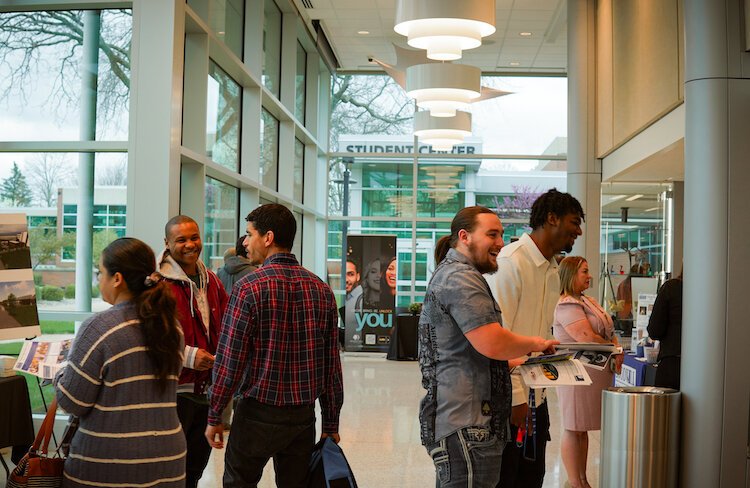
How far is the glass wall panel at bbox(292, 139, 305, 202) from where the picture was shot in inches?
607

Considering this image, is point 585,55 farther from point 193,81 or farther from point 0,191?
point 0,191

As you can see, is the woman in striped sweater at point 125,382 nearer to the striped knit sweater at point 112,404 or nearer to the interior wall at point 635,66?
the striped knit sweater at point 112,404

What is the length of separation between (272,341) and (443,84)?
6.97 m

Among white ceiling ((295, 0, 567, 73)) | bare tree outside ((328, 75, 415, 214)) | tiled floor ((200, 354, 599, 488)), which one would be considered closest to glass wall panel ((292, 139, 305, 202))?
bare tree outside ((328, 75, 415, 214))

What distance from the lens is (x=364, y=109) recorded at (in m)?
17.7

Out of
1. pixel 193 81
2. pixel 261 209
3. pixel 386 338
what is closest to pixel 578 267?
pixel 261 209

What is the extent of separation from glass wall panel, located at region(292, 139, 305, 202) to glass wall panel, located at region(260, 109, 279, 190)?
1.86m

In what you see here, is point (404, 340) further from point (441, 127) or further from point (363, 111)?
point (363, 111)

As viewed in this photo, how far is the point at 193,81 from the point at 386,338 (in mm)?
7548

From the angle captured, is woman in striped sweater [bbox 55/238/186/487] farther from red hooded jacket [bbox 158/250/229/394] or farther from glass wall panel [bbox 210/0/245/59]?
glass wall panel [bbox 210/0/245/59]

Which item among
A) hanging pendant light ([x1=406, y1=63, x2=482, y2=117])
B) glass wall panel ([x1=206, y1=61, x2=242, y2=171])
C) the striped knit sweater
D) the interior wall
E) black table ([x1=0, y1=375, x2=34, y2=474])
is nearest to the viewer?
the striped knit sweater

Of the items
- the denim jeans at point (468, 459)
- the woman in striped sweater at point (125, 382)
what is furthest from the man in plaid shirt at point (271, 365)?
the denim jeans at point (468, 459)

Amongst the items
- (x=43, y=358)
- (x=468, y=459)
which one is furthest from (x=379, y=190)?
(x=468, y=459)

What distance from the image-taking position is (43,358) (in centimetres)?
399
